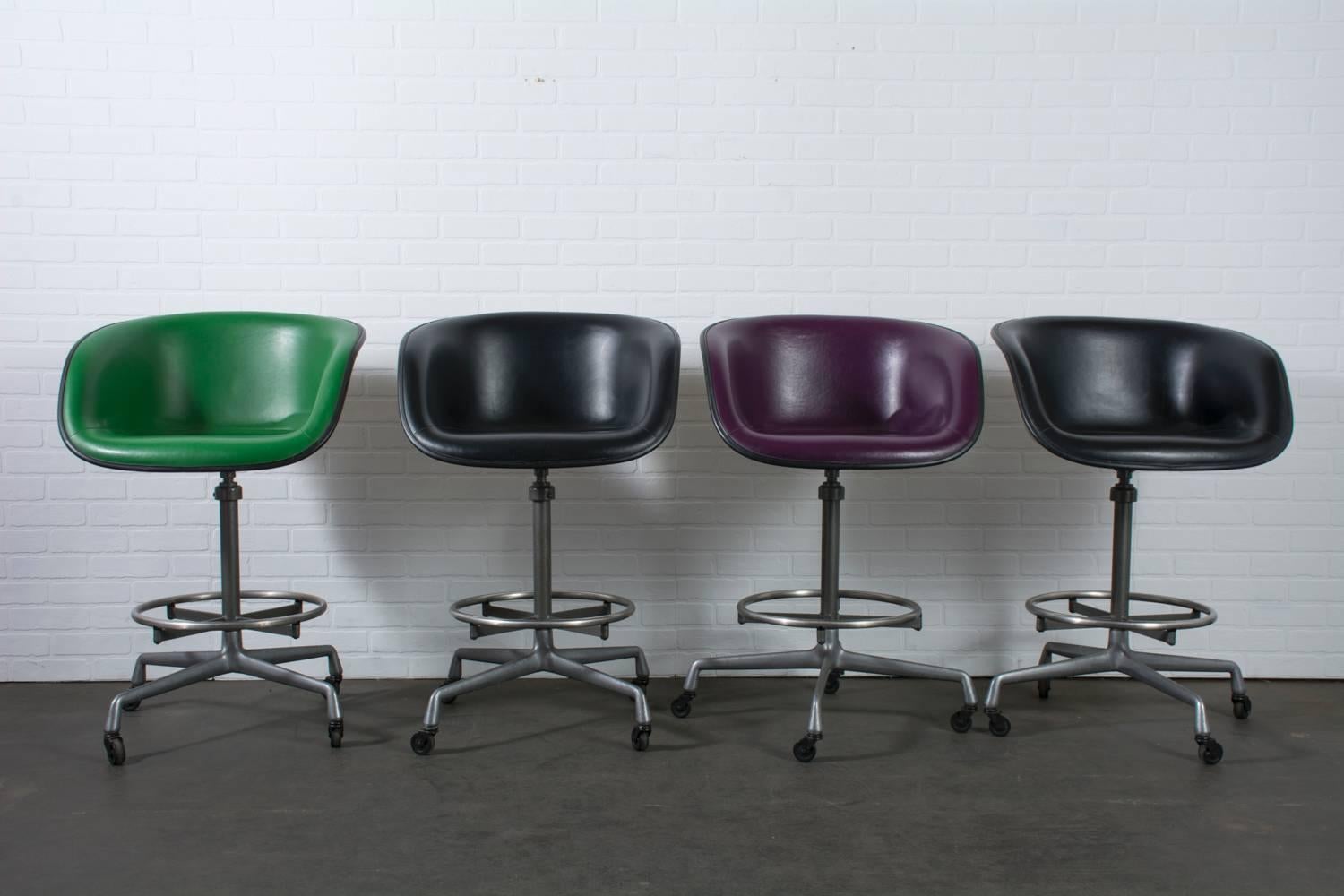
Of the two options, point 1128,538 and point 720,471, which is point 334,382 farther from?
point 1128,538

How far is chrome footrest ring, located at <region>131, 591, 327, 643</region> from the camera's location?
2518 mm

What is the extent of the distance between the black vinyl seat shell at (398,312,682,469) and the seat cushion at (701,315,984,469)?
162 millimetres

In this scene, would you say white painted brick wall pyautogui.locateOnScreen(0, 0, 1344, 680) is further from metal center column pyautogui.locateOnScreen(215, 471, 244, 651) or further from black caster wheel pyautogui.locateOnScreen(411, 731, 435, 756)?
black caster wheel pyautogui.locateOnScreen(411, 731, 435, 756)

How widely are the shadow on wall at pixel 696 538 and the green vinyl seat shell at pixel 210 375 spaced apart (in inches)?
12.9

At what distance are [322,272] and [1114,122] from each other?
2468 millimetres

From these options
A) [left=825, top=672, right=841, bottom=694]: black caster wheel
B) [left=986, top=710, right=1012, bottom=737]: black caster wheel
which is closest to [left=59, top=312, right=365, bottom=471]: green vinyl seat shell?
[left=825, top=672, right=841, bottom=694]: black caster wheel

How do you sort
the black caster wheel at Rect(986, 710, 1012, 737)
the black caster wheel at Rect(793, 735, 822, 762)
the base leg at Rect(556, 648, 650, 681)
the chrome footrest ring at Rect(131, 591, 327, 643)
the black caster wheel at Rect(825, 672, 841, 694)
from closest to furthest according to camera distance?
the black caster wheel at Rect(793, 735, 822, 762), the chrome footrest ring at Rect(131, 591, 327, 643), the black caster wheel at Rect(986, 710, 1012, 737), the base leg at Rect(556, 648, 650, 681), the black caster wheel at Rect(825, 672, 841, 694)

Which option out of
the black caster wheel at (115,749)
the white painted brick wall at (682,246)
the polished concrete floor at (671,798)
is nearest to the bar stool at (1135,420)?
the polished concrete floor at (671,798)

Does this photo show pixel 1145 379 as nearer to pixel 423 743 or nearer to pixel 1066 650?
pixel 1066 650

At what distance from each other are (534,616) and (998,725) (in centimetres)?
119

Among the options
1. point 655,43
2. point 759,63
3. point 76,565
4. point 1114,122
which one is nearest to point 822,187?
point 759,63

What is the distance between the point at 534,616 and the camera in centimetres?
270

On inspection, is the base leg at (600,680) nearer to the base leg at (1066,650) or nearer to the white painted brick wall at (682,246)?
the white painted brick wall at (682,246)

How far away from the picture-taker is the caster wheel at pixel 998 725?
262 cm
